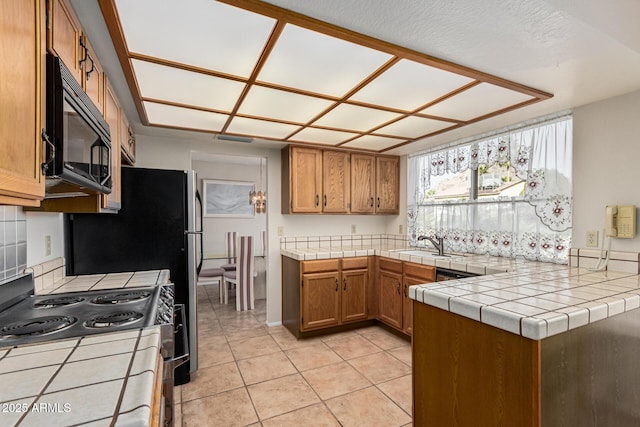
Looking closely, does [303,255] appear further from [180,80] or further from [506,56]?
[506,56]

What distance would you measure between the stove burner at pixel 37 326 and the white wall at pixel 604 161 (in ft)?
10.3

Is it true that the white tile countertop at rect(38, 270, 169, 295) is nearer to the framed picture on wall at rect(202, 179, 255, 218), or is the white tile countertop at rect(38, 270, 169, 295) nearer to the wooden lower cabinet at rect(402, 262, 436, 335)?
the wooden lower cabinet at rect(402, 262, 436, 335)

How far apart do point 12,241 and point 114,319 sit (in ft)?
2.38

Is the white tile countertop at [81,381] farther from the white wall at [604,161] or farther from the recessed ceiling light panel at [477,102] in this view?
the white wall at [604,161]

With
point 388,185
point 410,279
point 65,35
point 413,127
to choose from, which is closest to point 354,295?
point 410,279

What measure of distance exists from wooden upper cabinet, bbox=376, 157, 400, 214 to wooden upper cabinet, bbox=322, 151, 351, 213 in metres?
0.46

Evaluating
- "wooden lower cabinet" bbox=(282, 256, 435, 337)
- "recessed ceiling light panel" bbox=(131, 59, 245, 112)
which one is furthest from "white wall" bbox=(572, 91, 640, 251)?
"recessed ceiling light panel" bbox=(131, 59, 245, 112)

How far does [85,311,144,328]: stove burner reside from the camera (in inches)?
45.5

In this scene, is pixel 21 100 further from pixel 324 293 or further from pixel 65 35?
pixel 324 293

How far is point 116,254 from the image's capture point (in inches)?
86.5

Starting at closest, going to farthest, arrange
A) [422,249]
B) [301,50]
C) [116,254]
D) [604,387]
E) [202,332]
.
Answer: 1. [604,387]
2. [301,50]
3. [116,254]
4. [202,332]
5. [422,249]

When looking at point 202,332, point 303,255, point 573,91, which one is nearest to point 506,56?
point 573,91

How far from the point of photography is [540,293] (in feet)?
4.91

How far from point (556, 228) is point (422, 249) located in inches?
55.7
